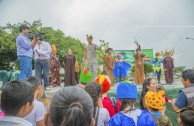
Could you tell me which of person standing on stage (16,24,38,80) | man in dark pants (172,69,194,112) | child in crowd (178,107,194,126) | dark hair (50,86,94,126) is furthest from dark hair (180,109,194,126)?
person standing on stage (16,24,38,80)

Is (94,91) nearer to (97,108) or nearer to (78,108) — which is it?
(97,108)

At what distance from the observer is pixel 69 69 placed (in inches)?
381

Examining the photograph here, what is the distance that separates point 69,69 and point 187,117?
7544 millimetres

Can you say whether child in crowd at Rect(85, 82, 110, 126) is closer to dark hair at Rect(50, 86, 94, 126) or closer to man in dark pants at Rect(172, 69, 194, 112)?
man in dark pants at Rect(172, 69, 194, 112)

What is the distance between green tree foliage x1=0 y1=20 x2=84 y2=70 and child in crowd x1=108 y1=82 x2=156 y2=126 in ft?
53.8

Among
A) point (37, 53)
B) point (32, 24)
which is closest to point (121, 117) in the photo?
point (37, 53)

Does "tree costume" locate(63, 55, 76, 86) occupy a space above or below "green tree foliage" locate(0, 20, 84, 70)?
below

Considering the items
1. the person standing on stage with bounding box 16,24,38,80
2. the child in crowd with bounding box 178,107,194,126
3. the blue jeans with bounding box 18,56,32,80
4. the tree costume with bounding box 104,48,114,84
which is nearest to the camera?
the child in crowd with bounding box 178,107,194,126

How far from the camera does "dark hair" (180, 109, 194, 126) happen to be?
2.29 meters

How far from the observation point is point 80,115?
1.47 metres

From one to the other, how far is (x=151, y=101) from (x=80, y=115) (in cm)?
168

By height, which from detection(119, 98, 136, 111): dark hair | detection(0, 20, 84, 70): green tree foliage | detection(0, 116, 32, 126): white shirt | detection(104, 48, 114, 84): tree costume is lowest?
detection(0, 116, 32, 126): white shirt

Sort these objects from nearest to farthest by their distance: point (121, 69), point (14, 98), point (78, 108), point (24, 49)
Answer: point (78, 108), point (14, 98), point (24, 49), point (121, 69)

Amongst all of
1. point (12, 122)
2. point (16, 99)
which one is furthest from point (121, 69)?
point (12, 122)
